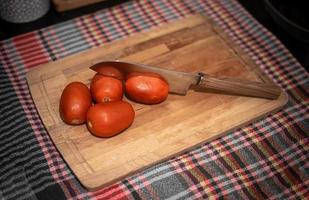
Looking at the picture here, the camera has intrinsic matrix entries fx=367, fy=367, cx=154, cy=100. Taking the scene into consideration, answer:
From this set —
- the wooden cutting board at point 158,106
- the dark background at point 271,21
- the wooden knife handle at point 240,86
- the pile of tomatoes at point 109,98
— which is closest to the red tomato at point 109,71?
the pile of tomatoes at point 109,98

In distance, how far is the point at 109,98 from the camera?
93 centimetres

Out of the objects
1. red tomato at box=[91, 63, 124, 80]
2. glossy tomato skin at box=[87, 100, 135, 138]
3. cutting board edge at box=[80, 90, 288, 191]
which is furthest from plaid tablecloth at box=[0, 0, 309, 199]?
red tomato at box=[91, 63, 124, 80]

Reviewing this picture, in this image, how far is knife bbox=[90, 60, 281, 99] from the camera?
0.95 m

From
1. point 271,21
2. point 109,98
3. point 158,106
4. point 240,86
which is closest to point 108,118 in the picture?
point 109,98

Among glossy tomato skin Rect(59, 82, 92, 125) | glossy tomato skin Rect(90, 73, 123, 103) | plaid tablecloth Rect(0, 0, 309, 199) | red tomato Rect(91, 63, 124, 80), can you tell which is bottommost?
plaid tablecloth Rect(0, 0, 309, 199)

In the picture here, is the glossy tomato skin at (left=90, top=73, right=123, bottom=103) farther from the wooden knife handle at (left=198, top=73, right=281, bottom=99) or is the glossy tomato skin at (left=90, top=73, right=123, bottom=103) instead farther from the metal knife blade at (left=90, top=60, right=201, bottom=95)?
the wooden knife handle at (left=198, top=73, right=281, bottom=99)

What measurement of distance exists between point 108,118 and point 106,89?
90 mm

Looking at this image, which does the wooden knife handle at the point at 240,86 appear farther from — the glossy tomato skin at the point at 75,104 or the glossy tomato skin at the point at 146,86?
the glossy tomato skin at the point at 75,104

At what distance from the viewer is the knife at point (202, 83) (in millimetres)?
953

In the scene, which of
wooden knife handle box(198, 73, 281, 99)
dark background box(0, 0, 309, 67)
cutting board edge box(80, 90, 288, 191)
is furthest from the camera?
dark background box(0, 0, 309, 67)

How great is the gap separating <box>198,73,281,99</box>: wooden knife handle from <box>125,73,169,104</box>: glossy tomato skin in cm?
11

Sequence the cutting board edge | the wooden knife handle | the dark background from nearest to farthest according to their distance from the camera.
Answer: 1. the cutting board edge
2. the wooden knife handle
3. the dark background

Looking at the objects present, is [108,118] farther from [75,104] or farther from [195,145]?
[195,145]

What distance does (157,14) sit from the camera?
1348 mm
